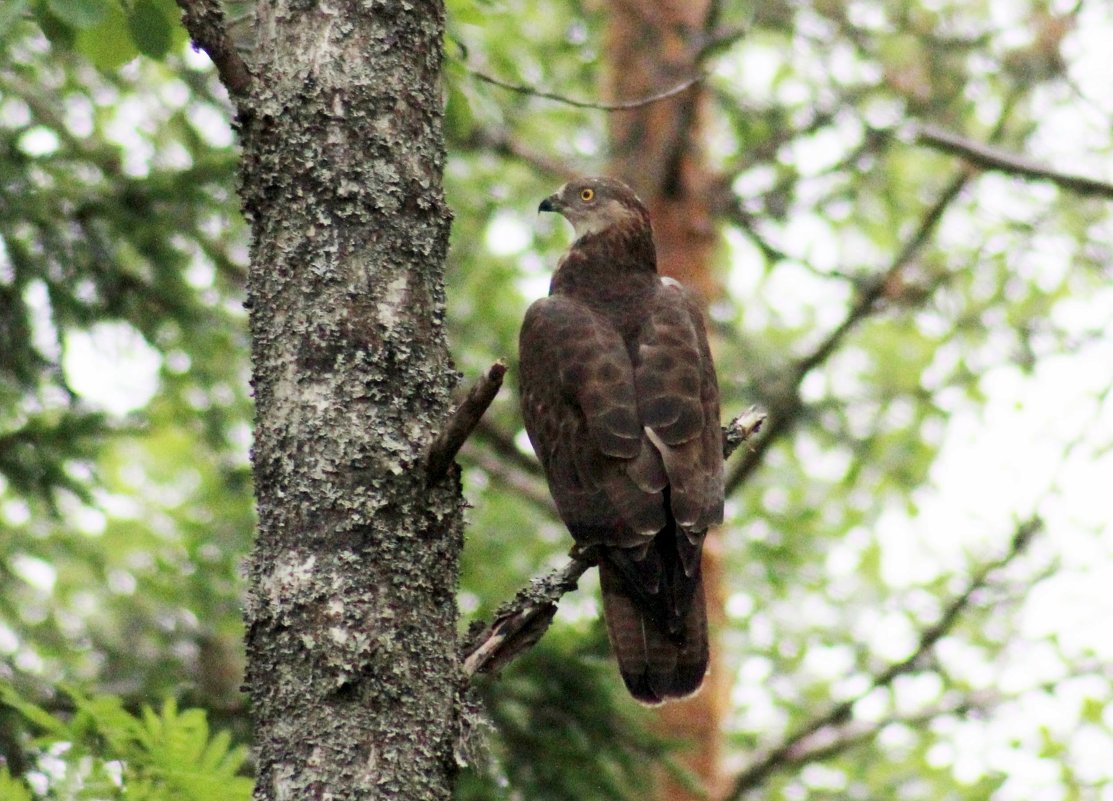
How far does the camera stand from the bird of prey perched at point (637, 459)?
13.1 ft

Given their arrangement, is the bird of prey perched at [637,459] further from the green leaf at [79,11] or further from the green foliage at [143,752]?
the green leaf at [79,11]

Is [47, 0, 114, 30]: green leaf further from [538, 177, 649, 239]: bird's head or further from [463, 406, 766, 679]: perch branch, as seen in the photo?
[538, 177, 649, 239]: bird's head

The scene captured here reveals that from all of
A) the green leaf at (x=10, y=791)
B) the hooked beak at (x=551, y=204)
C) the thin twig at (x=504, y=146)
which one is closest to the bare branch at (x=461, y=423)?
the green leaf at (x=10, y=791)

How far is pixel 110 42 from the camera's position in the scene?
3553mm

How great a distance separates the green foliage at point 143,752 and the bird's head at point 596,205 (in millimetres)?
2639

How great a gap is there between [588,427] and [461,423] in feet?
4.80

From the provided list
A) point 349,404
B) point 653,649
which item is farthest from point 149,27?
point 653,649

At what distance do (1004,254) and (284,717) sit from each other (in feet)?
22.0

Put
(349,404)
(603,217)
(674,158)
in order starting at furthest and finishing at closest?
(674,158) < (603,217) < (349,404)

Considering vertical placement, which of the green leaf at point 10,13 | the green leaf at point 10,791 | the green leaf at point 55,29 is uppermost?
the green leaf at point 55,29

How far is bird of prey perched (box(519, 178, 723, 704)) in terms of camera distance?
401 cm

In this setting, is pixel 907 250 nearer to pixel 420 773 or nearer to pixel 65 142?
pixel 65 142

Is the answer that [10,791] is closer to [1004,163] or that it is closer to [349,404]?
[349,404]

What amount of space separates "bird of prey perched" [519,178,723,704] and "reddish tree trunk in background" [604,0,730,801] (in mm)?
3368
